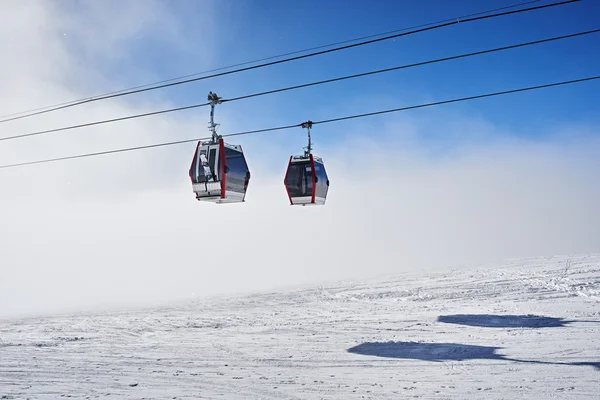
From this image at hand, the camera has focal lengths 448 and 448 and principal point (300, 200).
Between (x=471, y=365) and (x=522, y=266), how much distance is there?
22.7 meters

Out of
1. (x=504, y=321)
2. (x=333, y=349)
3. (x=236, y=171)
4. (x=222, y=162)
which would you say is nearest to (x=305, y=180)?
(x=236, y=171)

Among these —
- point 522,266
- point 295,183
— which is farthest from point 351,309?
point 522,266

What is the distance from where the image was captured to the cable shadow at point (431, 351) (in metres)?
9.97

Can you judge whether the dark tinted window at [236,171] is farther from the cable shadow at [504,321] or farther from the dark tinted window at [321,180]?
the cable shadow at [504,321]

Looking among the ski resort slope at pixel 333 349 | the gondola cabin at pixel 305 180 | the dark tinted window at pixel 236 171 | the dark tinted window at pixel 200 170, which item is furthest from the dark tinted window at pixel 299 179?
the ski resort slope at pixel 333 349

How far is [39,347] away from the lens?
44.5 ft

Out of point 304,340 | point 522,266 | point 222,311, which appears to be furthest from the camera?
point 522,266

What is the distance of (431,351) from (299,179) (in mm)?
6870

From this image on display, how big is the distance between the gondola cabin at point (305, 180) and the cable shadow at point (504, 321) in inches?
230

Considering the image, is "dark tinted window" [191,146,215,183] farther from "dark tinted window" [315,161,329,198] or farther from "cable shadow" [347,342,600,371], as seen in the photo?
"cable shadow" [347,342,600,371]

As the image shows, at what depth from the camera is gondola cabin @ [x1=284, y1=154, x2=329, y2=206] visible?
1488cm

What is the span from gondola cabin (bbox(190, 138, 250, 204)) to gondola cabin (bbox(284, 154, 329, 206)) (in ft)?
6.73

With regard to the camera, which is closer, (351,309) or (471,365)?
(471,365)

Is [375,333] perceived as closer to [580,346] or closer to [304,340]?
[304,340]
